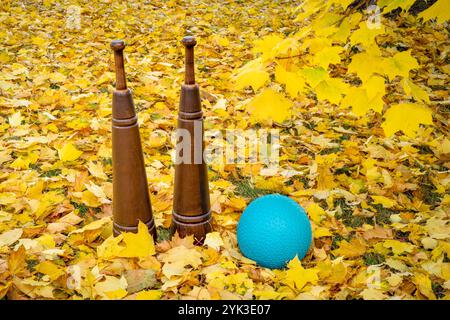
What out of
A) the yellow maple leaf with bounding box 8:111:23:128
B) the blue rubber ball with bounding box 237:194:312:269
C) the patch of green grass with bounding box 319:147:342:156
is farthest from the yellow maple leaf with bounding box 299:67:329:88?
the yellow maple leaf with bounding box 8:111:23:128

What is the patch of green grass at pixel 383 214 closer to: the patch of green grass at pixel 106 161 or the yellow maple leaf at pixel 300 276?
the yellow maple leaf at pixel 300 276

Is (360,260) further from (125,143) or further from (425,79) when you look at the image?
(425,79)

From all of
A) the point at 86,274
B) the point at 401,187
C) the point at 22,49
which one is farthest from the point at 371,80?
the point at 22,49

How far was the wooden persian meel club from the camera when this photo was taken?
1883 mm

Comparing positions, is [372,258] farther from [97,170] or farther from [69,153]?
[69,153]

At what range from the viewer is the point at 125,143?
6.26 feet

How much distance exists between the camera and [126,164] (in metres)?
1.95

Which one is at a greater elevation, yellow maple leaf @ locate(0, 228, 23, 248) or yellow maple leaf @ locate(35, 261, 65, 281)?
yellow maple leaf @ locate(0, 228, 23, 248)

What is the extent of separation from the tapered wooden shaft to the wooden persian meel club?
0.15 meters

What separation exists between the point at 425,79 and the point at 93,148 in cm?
315

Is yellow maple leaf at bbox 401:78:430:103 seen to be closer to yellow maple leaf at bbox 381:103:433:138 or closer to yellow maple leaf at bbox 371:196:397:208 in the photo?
yellow maple leaf at bbox 381:103:433:138

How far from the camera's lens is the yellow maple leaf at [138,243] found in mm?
2023

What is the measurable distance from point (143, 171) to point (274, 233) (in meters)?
0.65

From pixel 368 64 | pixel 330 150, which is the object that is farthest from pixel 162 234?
pixel 330 150
